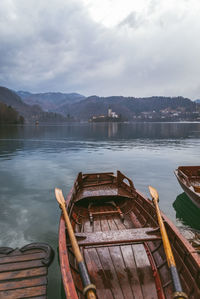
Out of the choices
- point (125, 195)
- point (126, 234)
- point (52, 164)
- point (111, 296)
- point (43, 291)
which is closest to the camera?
point (111, 296)

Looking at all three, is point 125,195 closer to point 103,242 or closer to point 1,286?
point 103,242

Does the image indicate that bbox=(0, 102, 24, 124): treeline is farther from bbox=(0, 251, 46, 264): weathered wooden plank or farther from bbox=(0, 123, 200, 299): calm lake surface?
bbox=(0, 251, 46, 264): weathered wooden plank

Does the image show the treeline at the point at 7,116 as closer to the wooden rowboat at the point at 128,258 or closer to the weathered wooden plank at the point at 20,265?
the weathered wooden plank at the point at 20,265

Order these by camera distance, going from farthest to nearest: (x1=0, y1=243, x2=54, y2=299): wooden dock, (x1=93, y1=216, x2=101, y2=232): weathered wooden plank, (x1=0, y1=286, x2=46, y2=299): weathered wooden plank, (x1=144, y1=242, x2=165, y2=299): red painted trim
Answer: (x1=93, y1=216, x2=101, y2=232): weathered wooden plank < (x1=0, y1=243, x2=54, y2=299): wooden dock < (x1=0, y1=286, x2=46, y2=299): weathered wooden plank < (x1=144, y1=242, x2=165, y2=299): red painted trim

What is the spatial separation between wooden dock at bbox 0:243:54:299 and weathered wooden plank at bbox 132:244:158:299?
2769 mm

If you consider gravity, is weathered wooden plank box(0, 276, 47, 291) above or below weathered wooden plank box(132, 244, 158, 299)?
below

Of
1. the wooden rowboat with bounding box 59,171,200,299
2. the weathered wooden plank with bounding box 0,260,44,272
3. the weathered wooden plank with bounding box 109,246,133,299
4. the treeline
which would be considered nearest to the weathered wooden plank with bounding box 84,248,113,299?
the wooden rowboat with bounding box 59,171,200,299

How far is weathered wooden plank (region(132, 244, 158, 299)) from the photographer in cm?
494

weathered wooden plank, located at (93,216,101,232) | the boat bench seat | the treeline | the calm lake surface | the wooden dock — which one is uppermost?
the treeline

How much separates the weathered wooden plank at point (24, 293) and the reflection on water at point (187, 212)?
8284mm

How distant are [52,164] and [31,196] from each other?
1063 cm

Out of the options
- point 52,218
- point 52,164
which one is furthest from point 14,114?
point 52,218

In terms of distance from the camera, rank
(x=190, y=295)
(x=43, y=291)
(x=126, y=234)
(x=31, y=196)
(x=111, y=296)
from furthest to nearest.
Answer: (x=31, y=196), (x=126, y=234), (x=43, y=291), (x=111, y=296), (x=190, y=295)

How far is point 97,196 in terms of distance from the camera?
33.5ft
